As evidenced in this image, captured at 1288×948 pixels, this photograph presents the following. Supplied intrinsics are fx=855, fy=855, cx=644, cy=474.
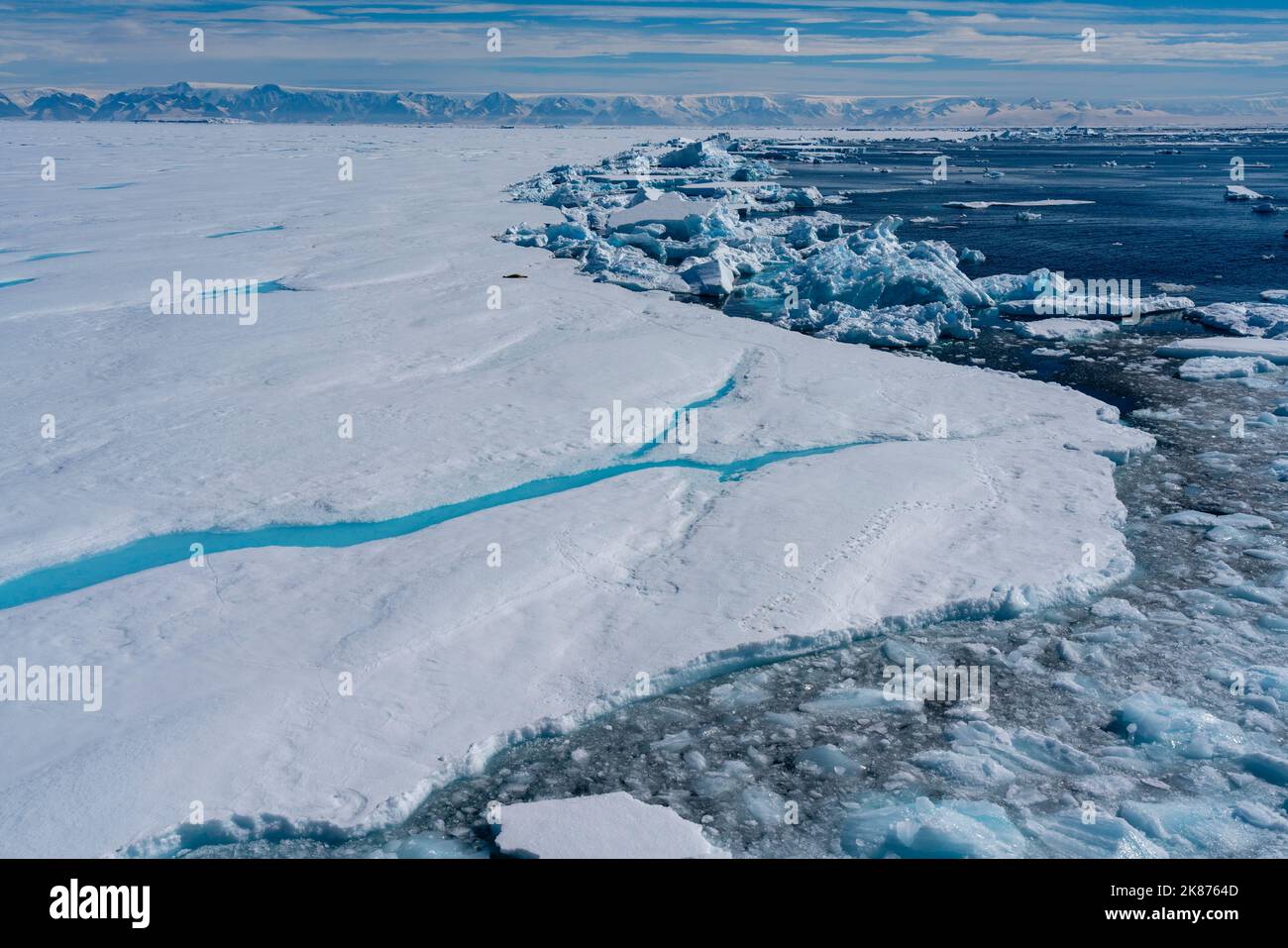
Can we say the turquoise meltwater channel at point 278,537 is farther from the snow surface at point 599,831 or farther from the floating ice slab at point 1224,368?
the floating ice slab at point 1224,368

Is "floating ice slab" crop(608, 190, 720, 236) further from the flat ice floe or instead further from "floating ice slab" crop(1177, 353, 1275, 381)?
"floating ice slab" crop(1177, 353, 1275, 381)

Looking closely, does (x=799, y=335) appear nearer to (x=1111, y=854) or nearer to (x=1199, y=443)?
(x=1199, y=443)

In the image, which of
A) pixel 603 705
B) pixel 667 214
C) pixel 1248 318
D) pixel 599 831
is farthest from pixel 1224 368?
pixel 667 214

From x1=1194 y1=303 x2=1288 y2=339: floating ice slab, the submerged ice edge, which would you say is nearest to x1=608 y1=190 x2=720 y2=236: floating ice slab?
x1=1194 y1=303 x2=1288 y2=339: floating ice slab

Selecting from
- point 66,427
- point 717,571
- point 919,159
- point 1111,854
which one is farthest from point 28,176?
point 919,159

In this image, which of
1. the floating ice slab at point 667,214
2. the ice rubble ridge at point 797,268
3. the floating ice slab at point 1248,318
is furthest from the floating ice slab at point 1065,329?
the floating ice slab at point 667,214
